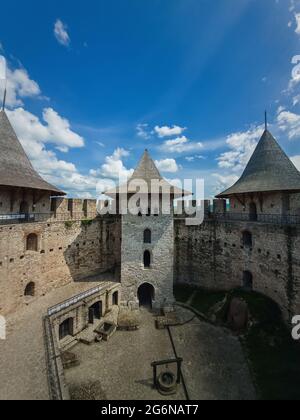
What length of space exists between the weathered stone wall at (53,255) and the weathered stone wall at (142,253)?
3520 mm

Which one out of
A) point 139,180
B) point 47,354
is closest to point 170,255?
point 139,180

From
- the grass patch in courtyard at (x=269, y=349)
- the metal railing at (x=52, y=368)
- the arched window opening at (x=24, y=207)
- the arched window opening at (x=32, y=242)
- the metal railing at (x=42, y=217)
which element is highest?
the arched window opening at (x=24, y=207)

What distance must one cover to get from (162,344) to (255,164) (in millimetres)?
14558

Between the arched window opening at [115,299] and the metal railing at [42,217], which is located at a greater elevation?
the metal railing at [42,217]

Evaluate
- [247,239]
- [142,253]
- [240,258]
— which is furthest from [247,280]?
[142,253]

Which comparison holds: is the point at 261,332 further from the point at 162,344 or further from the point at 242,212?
the point at 242,212

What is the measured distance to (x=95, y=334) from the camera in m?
12.1

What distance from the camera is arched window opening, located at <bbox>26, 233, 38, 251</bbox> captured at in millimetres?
13031

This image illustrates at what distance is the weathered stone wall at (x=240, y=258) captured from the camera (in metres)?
11.6

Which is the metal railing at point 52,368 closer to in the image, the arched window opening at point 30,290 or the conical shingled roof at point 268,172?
the arched window opening at point 30,290

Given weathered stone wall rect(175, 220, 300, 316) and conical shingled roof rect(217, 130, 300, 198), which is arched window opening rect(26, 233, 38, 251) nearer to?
weathered stone wall rect(175, 220, 300, 316)

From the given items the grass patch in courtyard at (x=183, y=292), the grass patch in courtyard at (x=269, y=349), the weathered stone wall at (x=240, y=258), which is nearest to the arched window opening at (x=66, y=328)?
the grass patch in courtyard at (x=183, y=292)

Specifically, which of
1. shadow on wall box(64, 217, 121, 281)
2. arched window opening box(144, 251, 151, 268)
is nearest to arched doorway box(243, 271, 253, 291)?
arched window opening box(144, 251, 151, 268)

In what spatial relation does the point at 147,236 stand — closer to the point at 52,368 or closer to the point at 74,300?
the point at 74,300
